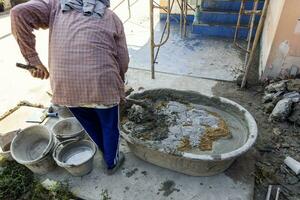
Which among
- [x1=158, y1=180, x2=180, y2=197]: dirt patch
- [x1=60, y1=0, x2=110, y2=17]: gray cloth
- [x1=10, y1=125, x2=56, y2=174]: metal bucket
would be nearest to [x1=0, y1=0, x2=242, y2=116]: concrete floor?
[x1=10, y1=125, x2=56, y2=174]: metal bucket

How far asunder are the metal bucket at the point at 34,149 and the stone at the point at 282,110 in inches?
110

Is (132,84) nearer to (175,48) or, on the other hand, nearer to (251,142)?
(175,48)

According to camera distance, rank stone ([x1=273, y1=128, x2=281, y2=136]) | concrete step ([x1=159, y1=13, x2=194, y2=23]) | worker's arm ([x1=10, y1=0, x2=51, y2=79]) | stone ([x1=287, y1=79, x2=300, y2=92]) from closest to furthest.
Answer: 1. worker's arm ([x1=10, y1=0, x2=51, y2=79])
2. stone ([x1=273, y1=128, x2=281, y2=136])
3. stone ([x1=287, y1=79, x2=300, y2=92])
4. concrete step ([x1=159, y1=13, x2=194, y2=23])

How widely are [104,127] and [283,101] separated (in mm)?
2393

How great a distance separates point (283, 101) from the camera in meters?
3.32

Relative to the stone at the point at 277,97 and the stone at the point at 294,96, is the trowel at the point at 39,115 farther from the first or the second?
the stone at the point at 294,96

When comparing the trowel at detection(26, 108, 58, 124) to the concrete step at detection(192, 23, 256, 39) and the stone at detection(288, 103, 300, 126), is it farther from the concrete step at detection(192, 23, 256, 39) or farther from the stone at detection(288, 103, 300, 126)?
the concrete step at detection(192, 23, 256, 39)

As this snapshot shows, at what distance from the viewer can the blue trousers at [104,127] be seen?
2336 millimetres

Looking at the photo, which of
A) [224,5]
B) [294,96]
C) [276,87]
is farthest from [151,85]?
[224,5]

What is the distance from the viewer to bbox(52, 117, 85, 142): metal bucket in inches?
114

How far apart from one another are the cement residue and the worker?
0.76m

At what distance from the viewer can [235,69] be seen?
→ 179 inches

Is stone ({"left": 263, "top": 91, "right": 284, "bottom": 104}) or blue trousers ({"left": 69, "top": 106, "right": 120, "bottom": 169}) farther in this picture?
stone ({"left": 263, "top": 91, "right": 284, "bottom": 104})

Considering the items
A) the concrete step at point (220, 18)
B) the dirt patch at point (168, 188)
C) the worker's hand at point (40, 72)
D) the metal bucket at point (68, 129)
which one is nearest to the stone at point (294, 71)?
the concrete step at point (220, 18)
